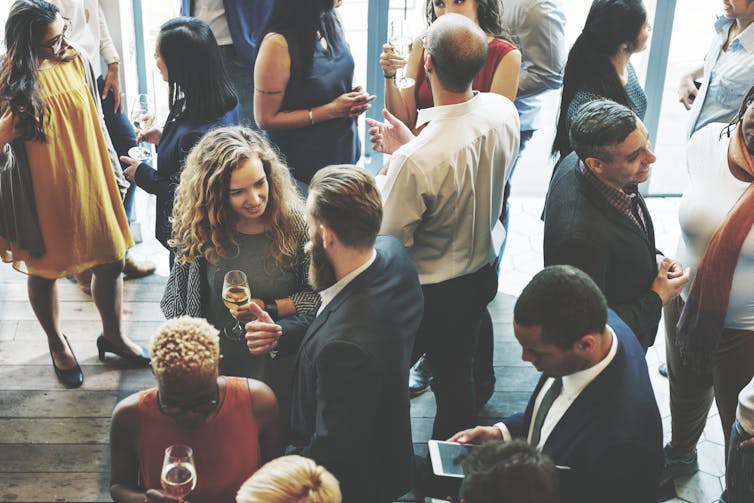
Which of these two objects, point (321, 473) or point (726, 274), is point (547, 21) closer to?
point (726, 274)

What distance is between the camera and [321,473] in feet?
5.90

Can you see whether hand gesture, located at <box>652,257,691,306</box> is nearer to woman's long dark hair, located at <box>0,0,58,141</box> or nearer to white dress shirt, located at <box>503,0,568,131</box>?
white dress shirt, located at <box>503,0,568,131</box>

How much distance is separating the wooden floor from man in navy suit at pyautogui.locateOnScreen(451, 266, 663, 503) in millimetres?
1305

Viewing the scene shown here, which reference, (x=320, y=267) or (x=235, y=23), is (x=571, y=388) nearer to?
(x=320, y=267)

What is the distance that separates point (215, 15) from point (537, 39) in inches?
67.3

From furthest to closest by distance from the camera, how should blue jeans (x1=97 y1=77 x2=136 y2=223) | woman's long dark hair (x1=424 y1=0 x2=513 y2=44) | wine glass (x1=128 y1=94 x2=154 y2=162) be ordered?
blue jeans (x1=97 y1=77 x2=136 y2=223)
woman's long dark hair (x1=424 y1=0 x2=513 y2=44)
wine glass (x1=128 y1=94 x2=154 y2=162)

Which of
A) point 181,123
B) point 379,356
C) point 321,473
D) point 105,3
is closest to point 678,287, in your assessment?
point 379,356

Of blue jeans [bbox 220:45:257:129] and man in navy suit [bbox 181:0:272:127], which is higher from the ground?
Result: man in navy suit [bbox 181:0:272:127]

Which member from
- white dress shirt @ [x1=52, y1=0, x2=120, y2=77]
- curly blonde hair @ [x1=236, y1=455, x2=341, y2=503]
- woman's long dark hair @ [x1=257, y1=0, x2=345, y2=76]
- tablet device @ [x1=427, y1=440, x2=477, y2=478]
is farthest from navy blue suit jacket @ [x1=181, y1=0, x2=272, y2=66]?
curly blonde hair @ [x1=236, y1=455, x2=341, y2=503]

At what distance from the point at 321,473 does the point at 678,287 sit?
1.53 m

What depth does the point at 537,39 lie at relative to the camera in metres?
3.96

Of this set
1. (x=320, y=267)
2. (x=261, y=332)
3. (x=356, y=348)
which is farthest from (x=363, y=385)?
(x=261, y=332)

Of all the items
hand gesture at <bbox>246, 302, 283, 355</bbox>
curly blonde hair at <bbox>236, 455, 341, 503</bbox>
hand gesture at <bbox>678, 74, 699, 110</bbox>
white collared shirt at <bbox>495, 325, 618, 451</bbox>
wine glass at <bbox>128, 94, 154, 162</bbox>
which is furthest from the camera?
hand gesture at <bbox>678, 74, 699, 110</bbox>

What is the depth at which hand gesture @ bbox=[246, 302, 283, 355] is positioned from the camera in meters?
2.53
